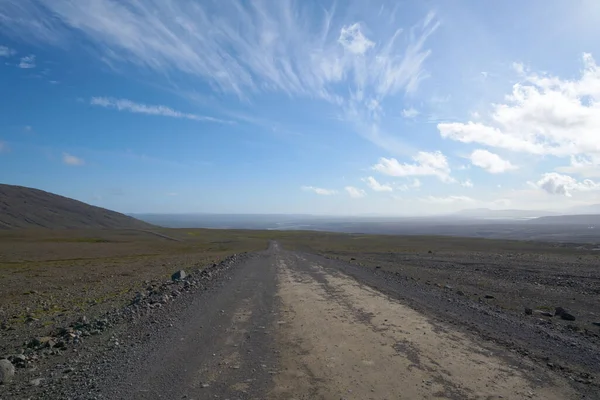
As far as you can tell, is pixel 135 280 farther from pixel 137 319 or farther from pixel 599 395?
pixel 599 395

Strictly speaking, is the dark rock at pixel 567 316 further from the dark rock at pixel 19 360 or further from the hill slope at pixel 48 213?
the hill slope at pixel 48 213

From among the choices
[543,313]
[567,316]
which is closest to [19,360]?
[543,313]

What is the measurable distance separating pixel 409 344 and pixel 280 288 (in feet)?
27.1

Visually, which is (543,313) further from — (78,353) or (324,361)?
(78,353)

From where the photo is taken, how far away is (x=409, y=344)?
7953 millimetres

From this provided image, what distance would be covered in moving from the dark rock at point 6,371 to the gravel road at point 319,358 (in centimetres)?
109

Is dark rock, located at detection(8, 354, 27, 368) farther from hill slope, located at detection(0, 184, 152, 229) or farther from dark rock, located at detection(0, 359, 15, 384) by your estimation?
hill slope, located at detection(0, 184, 152, 229)

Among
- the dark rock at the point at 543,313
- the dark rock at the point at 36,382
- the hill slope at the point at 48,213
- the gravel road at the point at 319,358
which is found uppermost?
the hill slope at the point at 48,213

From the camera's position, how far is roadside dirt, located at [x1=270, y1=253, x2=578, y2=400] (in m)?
5.77

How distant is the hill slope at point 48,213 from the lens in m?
147

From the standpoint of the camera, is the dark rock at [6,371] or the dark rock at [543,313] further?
the dark rock at [543,313]

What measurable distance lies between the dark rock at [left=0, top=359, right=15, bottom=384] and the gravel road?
3.59 ft

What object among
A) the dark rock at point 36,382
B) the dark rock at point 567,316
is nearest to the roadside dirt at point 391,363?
the dark rock at point 36,382

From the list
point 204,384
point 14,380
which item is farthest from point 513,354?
point 14,380
